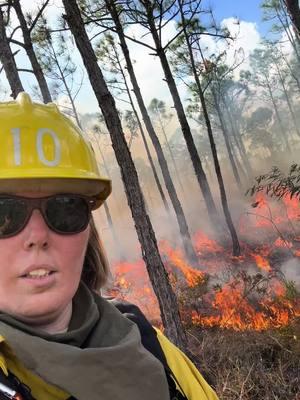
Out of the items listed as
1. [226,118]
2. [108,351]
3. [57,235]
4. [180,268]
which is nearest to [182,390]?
[108,351]

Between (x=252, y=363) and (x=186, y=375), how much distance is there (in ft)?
15.3

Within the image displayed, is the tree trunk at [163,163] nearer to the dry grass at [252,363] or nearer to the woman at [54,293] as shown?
the dry grass at [252,363]

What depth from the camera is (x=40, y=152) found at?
1132 mm

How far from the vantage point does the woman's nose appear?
1.06 m

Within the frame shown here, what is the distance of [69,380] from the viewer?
949 mm

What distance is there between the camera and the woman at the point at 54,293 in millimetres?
954

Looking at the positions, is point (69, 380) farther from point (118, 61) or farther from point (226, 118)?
point (226, 118)

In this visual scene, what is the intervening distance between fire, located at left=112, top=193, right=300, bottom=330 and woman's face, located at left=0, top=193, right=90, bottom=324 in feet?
21.4

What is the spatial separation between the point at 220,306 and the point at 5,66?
626 centimetres

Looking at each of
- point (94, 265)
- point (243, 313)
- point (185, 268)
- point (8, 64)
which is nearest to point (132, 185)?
point (8, 64)

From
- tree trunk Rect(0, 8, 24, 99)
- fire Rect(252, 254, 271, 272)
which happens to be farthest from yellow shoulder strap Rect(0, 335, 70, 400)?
fire Rect(252, 254, 271, 272)

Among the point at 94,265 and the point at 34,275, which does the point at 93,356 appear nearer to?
the point at 34,275

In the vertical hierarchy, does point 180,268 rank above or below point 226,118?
below

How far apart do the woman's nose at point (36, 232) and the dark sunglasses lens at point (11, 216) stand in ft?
0.07
